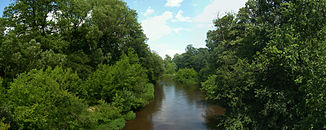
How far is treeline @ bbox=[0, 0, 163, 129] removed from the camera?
12.3 m

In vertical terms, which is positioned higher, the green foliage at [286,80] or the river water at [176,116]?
the green foliage at [286,80]

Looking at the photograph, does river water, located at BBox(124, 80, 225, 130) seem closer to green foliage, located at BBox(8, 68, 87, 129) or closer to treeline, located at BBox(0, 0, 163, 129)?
treeline, located at BBox(0, 0, 163, 129)

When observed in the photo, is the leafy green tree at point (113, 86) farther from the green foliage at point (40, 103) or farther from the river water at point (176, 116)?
the green foliage at point (40, 103)

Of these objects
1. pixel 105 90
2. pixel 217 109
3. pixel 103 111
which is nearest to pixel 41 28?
pixel 105 90

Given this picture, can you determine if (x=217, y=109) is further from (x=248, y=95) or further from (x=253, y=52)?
(x=248, y=95)

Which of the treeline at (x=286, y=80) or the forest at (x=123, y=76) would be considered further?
the forest at (x=123, y=76)

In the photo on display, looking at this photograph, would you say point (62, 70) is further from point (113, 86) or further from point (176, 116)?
point (176, 116)

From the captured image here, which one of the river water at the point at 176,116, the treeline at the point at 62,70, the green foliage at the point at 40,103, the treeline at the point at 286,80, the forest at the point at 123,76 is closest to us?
the treeline at the point at 286,80

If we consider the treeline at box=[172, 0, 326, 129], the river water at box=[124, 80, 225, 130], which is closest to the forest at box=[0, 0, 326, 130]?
the treeline at box=[172, 0, 326, 129]

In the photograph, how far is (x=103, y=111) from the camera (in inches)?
765

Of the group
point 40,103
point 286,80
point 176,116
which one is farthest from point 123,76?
point 286,80

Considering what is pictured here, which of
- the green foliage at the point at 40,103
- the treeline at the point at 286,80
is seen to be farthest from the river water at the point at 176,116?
the green foliage at the point at 40,103

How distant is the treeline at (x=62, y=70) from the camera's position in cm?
1234

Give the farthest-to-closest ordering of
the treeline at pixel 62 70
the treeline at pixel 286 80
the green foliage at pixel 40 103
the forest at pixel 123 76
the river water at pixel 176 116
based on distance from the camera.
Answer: the river water at pixel 176 116, the treeline at pixel 62 70, the green foliage at pixel 40 103, the forest at pixel 123 76, the treeline at pixel 286 80
